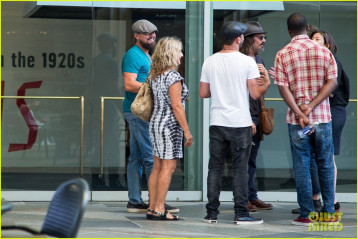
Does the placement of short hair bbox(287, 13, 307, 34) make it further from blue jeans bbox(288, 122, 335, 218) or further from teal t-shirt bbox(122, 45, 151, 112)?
teal t-shirt bbox(122, 45, 151, 112)

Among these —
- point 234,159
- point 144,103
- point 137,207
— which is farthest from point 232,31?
point 137,207

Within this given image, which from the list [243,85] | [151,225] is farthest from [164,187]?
[243,85]

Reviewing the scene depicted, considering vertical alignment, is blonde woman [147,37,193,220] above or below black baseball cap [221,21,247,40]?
below

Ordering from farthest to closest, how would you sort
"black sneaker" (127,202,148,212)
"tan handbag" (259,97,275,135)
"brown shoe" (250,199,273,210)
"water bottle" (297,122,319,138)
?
"brown shoe" (250,199,273,210) < "black sneaker" (127,202,148,212) < "tan handbag" (259,97,275,135) < "water bottle" (297,122,319,138)

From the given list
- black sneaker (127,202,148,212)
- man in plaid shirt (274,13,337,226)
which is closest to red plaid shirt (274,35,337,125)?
man in plaid shirt (274,13,337,226)

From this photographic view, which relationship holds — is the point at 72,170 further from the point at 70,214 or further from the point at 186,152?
the point at 70,214

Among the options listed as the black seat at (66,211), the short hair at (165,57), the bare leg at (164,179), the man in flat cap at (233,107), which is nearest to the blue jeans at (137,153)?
the bare leg at (164,179)

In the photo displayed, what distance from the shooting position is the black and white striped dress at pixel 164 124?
7.08 meters

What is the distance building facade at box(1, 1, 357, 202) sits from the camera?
29.4 ft

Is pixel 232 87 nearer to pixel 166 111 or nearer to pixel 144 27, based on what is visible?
pixel 166 111

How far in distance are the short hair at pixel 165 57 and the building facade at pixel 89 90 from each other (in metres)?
1.93

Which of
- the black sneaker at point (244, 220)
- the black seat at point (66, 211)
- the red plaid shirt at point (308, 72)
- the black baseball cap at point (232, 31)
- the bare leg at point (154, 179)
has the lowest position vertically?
the black sneaker at point (244, 220)

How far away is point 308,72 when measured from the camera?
685 cm

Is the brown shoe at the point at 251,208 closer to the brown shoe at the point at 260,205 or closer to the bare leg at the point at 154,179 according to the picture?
the brown shoe at the point at 260,205
